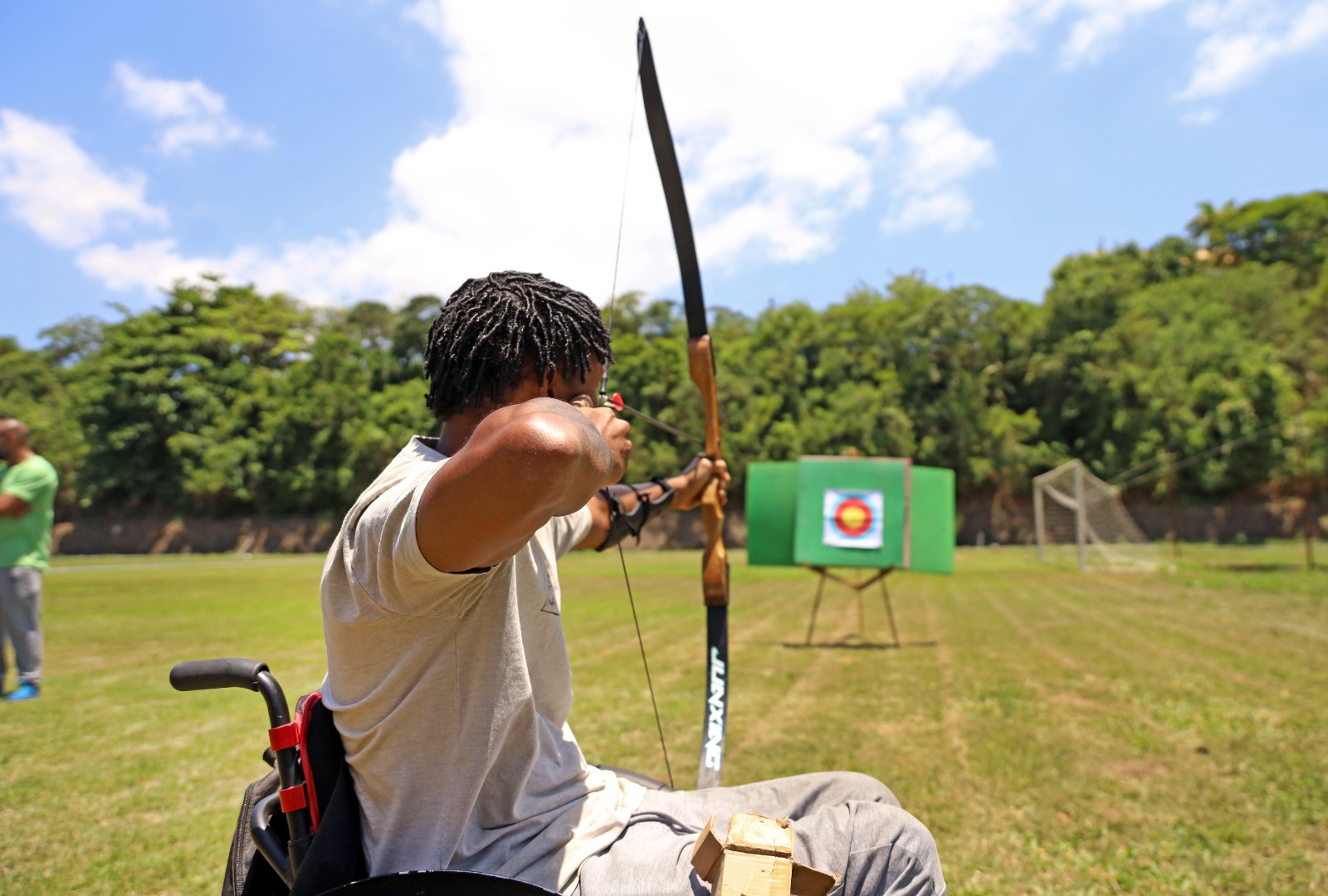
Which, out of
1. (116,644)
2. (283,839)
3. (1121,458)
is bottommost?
(116,644)

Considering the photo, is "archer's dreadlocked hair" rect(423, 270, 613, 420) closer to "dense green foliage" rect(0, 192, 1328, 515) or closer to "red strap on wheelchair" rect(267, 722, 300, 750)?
"red strap on wheelchair" rect(267, 722, 300, 750)

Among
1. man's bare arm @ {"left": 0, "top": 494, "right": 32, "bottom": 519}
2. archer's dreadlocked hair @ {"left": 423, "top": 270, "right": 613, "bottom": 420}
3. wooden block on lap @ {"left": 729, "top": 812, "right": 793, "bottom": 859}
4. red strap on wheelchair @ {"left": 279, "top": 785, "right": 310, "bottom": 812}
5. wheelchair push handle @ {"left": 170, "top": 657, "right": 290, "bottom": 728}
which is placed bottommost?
red strap on wheelchair @ {"left": 279, "top": 785, "right": 310, "bottom": 812}

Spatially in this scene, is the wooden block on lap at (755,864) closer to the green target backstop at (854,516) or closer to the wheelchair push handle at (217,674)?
the wheelchair push handle at (217,674)

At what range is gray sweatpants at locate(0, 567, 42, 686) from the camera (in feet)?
17.4

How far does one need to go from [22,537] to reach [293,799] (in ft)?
17.2

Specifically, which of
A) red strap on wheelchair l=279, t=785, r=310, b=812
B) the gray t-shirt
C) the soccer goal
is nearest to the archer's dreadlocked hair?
the gray t-shirt

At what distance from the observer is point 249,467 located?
104 ft

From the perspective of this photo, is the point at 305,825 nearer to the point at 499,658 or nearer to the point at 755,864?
the point at 499,658

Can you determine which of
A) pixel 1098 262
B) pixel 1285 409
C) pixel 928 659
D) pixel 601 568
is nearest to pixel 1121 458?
pixel 1285 409

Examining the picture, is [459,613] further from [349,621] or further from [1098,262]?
[1098,262]

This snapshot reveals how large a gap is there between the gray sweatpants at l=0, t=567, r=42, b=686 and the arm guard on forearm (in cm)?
456

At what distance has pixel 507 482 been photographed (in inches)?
36.8

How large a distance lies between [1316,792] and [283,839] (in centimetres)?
431

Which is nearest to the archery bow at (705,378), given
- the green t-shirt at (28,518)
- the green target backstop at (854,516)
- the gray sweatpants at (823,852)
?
the gray sweatpants at (823,852)
